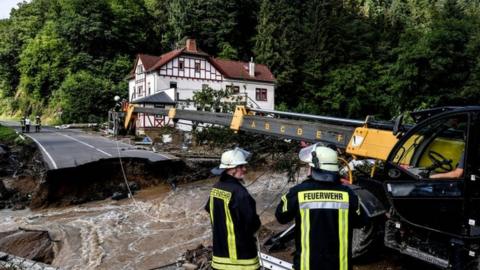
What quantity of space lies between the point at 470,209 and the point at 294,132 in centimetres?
351

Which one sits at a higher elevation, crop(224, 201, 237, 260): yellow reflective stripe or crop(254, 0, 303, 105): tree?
crop(254, 0, 303, 105): tree

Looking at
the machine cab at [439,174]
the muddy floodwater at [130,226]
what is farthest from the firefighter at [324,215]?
the muddy floodwater at [130,226]

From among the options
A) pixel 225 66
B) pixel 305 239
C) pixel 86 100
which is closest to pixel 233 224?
pixel 305 239

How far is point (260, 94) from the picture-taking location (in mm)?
41344

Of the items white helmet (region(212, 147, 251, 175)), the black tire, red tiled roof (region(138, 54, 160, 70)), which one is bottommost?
the black tire

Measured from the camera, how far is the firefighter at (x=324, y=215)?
3.02 m

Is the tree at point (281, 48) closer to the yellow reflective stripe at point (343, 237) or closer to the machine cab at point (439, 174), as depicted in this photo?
the machine cab at point (439, 174)

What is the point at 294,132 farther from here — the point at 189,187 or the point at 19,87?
the point at 19,87

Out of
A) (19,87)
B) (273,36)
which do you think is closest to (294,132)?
(273,36)

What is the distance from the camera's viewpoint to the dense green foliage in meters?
41.9

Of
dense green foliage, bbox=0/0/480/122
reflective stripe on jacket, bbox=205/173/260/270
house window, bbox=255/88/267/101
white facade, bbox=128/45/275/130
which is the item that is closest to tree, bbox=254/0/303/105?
dense green foliage, bbox=0/0/480/122

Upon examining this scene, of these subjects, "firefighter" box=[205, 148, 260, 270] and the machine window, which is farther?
the machine window

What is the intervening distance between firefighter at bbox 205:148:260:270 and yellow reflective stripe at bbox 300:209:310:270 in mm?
723

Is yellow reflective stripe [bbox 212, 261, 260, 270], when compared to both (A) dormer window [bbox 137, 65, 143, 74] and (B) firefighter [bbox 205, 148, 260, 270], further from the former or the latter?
(A) dormer window [bbox 137, 65, 143, 74]
